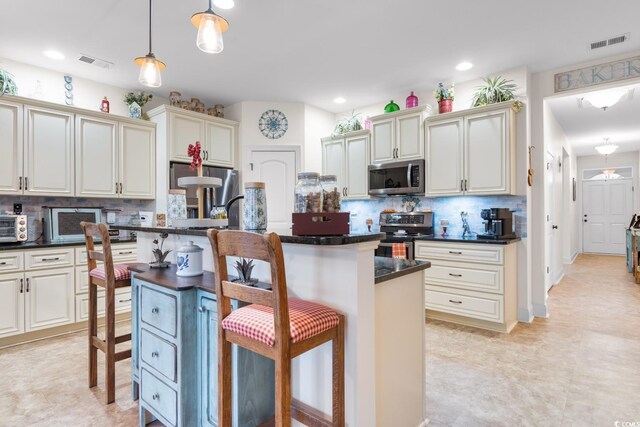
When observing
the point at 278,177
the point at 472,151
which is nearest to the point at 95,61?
the point at 278,177

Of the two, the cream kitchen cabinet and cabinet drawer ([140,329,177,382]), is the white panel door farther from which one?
cabinet drawer ([140,329,177,382])

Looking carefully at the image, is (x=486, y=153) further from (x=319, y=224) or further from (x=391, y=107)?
(x=319, y=224)

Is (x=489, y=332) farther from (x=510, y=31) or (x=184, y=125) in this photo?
(x=184, y=125)

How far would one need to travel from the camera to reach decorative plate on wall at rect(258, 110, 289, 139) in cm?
501

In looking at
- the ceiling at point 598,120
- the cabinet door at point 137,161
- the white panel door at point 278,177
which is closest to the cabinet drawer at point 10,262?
the cabinet door at point 137,161

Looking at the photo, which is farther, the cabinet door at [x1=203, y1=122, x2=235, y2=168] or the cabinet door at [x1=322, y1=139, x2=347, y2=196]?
the cabinet door at [x1=322, y1=139, x2=347, y2=196]

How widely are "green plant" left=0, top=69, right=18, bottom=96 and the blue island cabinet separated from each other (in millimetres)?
2920

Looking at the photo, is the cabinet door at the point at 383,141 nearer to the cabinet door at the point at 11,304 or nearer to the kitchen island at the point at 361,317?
the kitchen island at the point at 361,317

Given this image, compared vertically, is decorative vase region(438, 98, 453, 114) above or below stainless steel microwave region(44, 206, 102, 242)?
above

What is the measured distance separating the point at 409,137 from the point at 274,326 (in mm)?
3562

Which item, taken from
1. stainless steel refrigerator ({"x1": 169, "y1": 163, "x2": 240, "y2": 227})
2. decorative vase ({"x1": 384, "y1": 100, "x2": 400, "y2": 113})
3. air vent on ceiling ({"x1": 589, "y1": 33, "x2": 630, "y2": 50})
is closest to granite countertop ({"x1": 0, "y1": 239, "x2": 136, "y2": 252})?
stainless steel refrigerator ({"x1": 169, "y1": 163, "x2": 240, "y2": 227})

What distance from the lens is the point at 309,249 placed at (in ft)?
5.28

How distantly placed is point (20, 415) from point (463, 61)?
4.56 metres

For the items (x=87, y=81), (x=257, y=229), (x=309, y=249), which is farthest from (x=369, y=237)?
(x=87, y=81)
